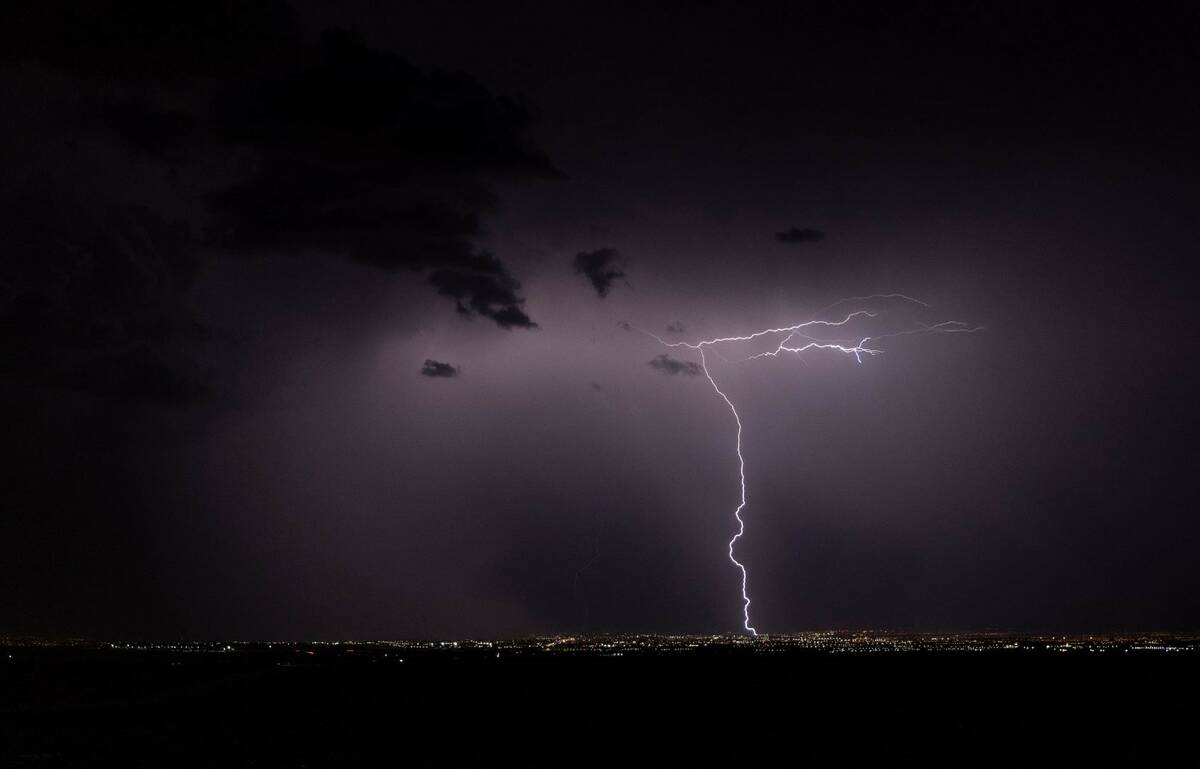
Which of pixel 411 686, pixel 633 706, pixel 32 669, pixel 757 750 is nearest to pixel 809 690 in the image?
pixel 633 706

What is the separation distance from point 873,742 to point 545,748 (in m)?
10.1

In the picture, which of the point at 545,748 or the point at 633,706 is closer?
the point at 545,748

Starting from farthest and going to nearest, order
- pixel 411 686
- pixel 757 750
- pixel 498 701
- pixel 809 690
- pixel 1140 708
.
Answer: pixel 411 686, pixel 809 690, pixel 498 701, pixel 1140 708, pixel 757 750

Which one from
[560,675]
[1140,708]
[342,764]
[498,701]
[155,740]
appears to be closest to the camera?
[342,764]

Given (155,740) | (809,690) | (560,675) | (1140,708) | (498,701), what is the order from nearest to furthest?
(155,740) < (1140,708) < (498,701) < (809,690) < (560,675)

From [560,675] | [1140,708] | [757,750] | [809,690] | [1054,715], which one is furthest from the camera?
[560,675]

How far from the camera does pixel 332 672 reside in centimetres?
8312

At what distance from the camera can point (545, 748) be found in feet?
99.7

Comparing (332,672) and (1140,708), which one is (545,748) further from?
(332,672)

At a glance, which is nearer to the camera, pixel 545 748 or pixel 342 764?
pixel 342 764

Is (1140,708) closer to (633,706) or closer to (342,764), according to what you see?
(633,706)

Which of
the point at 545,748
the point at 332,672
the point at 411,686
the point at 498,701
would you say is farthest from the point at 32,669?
the point at 545,748

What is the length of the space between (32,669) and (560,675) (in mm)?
44130

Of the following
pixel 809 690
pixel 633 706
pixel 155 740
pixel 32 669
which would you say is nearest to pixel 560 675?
pixel 809 690
